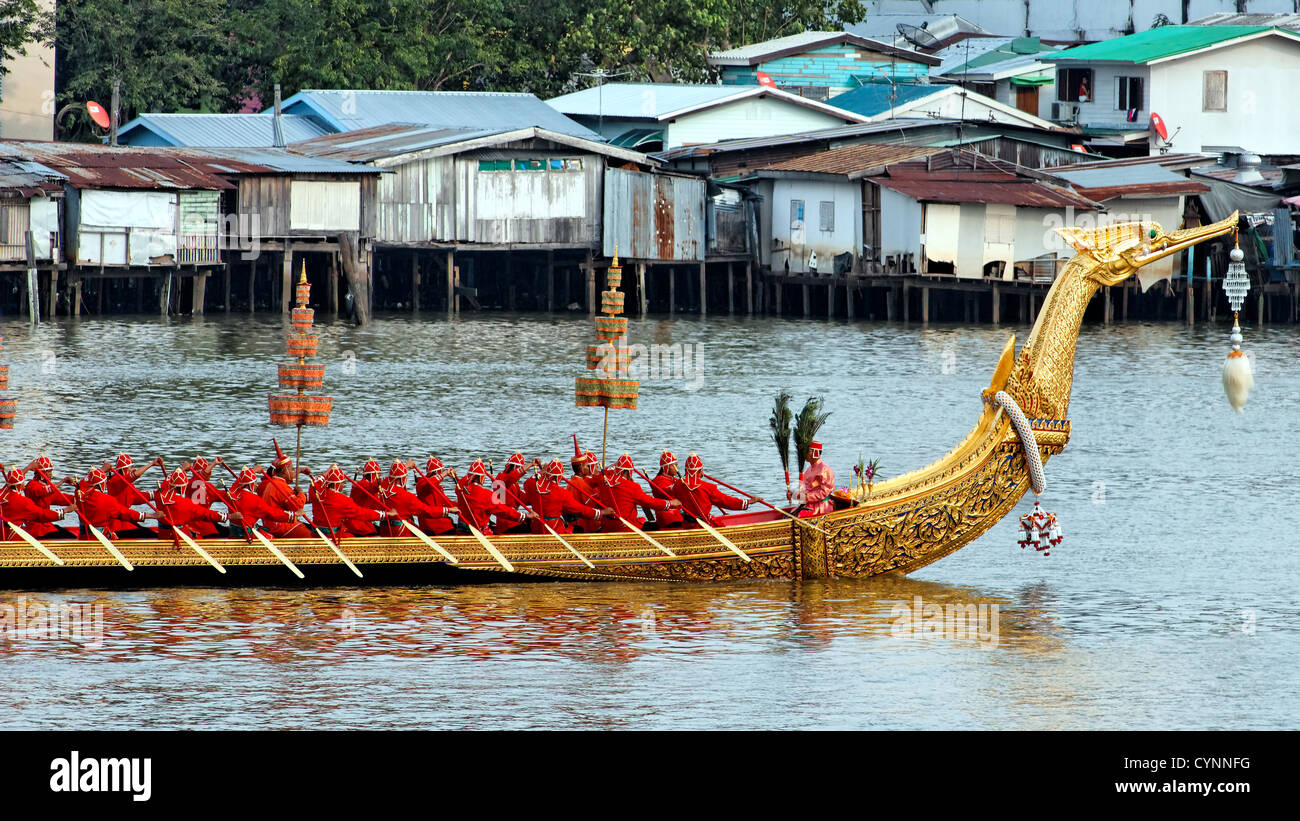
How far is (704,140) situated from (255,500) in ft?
127

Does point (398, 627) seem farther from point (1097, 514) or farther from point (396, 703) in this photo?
point (1097, 514)

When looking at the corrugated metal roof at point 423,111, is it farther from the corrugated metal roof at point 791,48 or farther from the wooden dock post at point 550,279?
the corrugated metal roof at point 791,48

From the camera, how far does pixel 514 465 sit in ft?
68.2

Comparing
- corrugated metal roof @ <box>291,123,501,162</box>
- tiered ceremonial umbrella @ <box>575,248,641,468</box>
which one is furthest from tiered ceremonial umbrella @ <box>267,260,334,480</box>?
corrugated metal roof @ <box>291,123,501,162</box>

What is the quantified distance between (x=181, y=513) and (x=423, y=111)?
38.7 m

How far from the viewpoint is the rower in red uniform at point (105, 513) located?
64.2 ft

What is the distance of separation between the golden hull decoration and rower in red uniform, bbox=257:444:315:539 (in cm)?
38

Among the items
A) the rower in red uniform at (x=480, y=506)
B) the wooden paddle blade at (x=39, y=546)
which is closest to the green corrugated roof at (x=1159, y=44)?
the rower in red uniform at (x=480, y=506)

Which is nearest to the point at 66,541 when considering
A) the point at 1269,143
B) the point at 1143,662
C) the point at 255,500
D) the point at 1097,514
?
the point at 255,500

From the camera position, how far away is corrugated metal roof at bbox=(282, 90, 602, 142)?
184 ft

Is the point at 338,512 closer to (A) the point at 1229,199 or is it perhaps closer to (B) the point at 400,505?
(B) the point at 400,505

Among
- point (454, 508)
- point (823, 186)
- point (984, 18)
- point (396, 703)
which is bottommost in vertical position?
→ point (396, 703)
